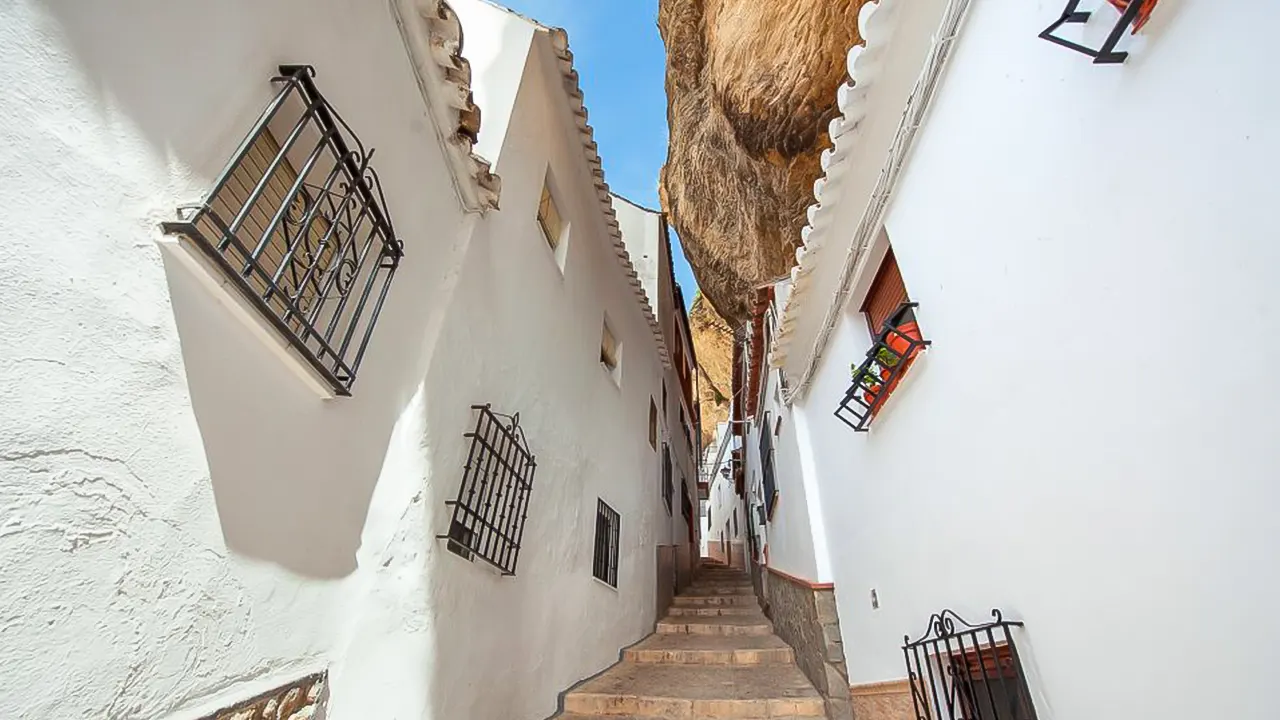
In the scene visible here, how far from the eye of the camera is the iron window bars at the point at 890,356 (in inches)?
100

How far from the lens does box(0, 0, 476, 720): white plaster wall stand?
3.35 ft

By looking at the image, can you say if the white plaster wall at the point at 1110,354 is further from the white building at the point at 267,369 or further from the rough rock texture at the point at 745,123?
the rough rock texture at the point at 745,123

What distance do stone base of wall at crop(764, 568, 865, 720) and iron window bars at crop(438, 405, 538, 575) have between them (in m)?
2.32

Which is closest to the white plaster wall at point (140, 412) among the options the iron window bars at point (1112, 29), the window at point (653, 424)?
the iron window bars at point (1112, 29)

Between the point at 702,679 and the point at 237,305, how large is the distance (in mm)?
4611

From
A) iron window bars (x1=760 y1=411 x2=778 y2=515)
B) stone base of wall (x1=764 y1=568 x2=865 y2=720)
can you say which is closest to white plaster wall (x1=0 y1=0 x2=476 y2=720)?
stone base of wall (x1=764 y1=568 x2=865 y2=720)

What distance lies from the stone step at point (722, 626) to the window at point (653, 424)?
236 cm

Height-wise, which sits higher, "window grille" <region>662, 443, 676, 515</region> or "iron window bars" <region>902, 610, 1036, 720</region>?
"window grille" <region>662, 443, 676, 515</region>

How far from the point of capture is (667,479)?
31.2 ft

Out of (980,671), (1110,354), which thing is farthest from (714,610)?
(1110,354)

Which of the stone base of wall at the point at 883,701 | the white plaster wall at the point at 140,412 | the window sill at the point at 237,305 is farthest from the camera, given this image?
the stone base of wall at the point at 883,701

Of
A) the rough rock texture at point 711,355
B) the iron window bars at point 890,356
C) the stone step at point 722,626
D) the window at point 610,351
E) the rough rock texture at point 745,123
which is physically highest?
the rough rock texture at point 711,355

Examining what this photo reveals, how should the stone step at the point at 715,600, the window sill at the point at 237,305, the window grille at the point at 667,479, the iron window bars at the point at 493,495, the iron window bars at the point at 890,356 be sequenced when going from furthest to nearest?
1. the window grille at the point at 667,479
2. the stone step at the point at 715,600
3. the iron window bars at the point at 493,495
4. the iron window bars at the point at 890,356
5. the window sill at the point at 237,305

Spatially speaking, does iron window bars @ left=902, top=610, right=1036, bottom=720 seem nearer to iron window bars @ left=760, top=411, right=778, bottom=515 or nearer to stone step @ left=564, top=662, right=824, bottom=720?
stone step @ left=564, top=662, right=824, bottom=720
